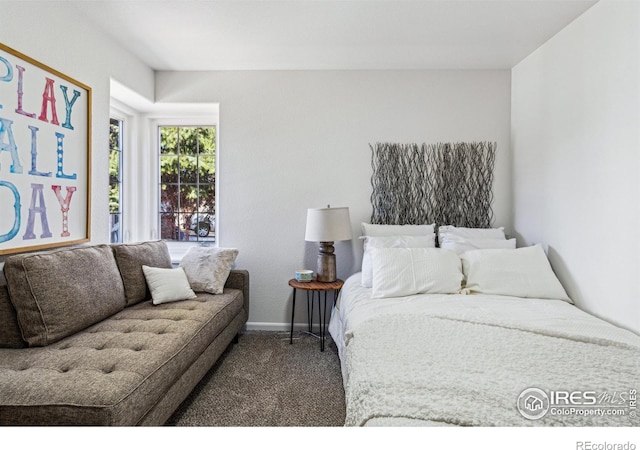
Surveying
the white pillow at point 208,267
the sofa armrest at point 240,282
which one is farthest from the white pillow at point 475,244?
the white pillow at point 208,267

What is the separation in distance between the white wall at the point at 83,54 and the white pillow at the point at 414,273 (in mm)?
2061

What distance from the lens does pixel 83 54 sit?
2520 mm

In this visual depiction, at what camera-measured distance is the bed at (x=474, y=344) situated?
3.61ft

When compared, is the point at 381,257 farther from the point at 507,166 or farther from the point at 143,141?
the point at 143,141

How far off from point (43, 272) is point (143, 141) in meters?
2.22

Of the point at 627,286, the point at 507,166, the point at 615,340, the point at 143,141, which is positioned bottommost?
the point at 615,340

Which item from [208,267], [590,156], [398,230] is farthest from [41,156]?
[590,156]

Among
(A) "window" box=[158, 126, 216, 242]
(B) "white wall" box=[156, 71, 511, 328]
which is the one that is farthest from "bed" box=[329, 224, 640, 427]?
(A) "window" box=[158, 126, 216, 242]

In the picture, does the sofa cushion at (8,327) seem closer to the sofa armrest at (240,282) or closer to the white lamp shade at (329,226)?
the sofa armrest at (240,282)

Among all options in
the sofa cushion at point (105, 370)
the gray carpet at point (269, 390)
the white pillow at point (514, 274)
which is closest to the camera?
the sofa cushion at point (105, 370)

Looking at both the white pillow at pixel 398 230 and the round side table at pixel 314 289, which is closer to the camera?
the round side table at pixel 314 289

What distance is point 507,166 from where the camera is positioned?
11.3ft

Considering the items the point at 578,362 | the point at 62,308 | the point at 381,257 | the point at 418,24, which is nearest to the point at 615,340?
the point at 578,362

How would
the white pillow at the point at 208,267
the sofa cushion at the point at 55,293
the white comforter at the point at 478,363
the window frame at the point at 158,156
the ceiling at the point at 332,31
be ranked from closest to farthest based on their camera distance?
the white comforter at the point at 478,363 < the sofa cushion at the point at 55,293 < the ceiling at the point at 332,31 < the white pillow at the point at 208,267 < the window frame at the point at 158,156
